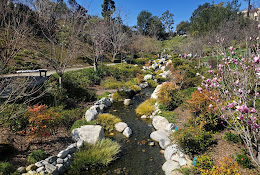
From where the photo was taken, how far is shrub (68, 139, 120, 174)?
522 cm

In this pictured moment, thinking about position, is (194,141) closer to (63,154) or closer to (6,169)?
(63,154)

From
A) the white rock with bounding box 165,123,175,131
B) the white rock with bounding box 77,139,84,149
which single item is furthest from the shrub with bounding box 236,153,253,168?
the white rock with bounding box 77,139,84,149

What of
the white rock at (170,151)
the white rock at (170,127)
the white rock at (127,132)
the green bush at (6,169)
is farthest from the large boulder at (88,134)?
the white rock at (170,127)

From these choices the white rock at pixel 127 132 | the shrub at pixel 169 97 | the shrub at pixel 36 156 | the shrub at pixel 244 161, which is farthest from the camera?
the shrub at pixel 169 97

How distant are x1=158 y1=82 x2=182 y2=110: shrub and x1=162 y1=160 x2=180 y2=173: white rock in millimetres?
4091

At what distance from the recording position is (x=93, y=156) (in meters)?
5.49

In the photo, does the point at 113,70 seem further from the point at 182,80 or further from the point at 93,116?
the point at 93,116

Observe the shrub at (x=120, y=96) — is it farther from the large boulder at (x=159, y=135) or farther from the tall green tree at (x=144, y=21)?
the tall green tree at (x=144, y=21)

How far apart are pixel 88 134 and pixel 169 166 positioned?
3279 millimetres

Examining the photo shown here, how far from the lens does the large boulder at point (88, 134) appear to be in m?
6.41

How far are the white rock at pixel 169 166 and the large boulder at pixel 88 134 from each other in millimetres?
2659

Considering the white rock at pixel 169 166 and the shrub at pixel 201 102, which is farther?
the shrub at pixel 201 102

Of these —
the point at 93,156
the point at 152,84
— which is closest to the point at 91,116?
the point at 93,156

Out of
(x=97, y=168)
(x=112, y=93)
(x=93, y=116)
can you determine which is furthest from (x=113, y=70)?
(x=97, y=168)
